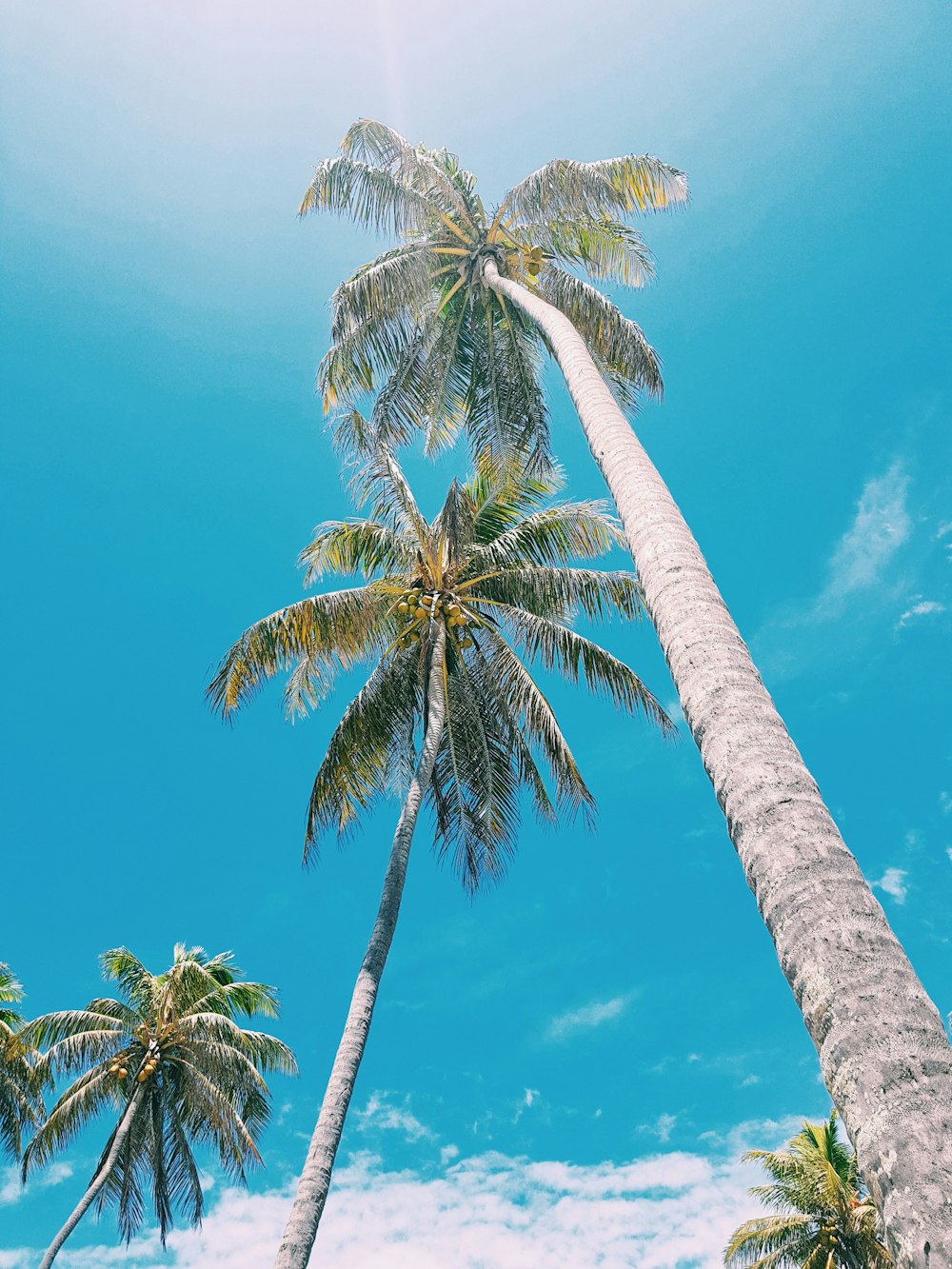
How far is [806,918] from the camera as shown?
104 inches

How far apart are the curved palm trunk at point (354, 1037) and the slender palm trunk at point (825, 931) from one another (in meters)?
6.02

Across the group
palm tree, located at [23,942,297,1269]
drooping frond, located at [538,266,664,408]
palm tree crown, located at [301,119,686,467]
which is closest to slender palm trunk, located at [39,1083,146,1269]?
palm tree, located at [23,942,297,1269]

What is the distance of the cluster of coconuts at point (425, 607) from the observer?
42.3 feet

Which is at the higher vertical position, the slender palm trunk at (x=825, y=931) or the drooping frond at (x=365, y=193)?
the drooping frond at (x=365, y=193)

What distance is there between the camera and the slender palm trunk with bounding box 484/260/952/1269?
196cm

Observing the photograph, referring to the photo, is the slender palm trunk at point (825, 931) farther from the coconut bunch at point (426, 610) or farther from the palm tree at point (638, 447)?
the coconut bunch at point (426, 610)

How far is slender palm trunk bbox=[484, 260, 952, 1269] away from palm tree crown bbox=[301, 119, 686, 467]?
345 inches

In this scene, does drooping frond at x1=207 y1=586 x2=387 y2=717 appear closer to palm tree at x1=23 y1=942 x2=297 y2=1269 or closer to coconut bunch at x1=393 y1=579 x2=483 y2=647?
coconut bunch at x1=393 y1=579 x2=483 y2=647

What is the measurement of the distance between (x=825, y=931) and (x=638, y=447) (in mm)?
4283

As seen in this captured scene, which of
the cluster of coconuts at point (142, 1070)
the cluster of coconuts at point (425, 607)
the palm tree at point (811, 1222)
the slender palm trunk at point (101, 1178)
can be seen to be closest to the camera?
the cluster of coconuts at point (425, 607)

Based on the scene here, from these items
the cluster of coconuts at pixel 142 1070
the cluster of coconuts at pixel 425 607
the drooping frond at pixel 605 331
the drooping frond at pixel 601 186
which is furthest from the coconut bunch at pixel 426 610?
the cluster of coconuts at pixel 142 1070

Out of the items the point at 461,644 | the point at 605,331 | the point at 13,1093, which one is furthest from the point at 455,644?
the point at 13,1093

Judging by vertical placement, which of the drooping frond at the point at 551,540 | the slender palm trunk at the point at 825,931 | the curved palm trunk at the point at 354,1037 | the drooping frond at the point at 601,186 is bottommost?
the slender palm trunk at the point at 825,931

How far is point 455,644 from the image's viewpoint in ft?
43.8
